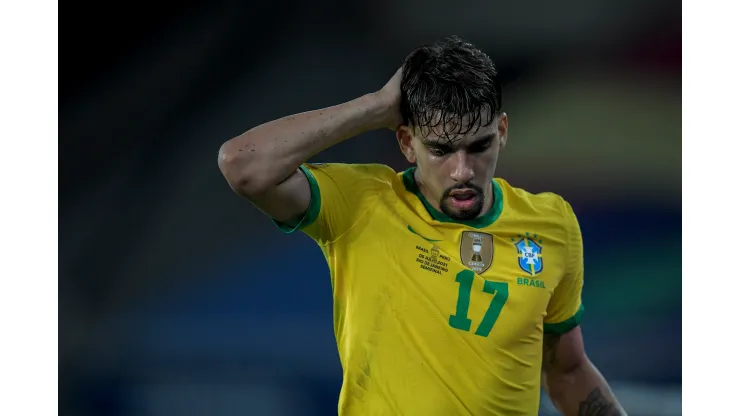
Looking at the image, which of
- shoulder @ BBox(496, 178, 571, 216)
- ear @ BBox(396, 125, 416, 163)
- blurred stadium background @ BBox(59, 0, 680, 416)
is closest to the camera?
ear @ BBox(396, 125, 416, 163)

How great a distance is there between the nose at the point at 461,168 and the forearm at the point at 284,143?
190 millimetres

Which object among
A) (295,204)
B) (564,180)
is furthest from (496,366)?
(564,180)

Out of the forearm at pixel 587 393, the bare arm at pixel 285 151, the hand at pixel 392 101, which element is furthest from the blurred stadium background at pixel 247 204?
the bare arm at pixel 285 151

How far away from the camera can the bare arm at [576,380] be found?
1.87 meters

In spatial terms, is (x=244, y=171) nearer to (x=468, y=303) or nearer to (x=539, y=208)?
(x=468, y=303)

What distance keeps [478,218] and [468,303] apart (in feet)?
0.67

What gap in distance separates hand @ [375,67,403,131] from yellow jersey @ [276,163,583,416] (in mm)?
128

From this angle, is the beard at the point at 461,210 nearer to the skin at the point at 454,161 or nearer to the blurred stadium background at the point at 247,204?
the skin at the point at 454,161

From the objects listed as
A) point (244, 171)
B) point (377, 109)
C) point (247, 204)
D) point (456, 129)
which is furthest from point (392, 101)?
point (247, 204)

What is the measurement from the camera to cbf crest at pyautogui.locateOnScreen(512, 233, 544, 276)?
5.49ft

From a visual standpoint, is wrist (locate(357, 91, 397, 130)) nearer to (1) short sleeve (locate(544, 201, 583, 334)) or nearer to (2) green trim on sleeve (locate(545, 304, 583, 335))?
(1) short sleeve (locate(544, 201, 583, 334))

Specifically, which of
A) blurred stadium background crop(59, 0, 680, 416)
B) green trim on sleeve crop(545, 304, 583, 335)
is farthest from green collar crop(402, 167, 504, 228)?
blurred stadium background crop(59, 0, 680, 416)

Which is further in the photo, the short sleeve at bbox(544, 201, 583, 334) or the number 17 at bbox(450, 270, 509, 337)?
the short sleeve at bbox(544, 201, 583, 334)

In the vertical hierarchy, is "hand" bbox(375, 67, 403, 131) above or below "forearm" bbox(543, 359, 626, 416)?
above
